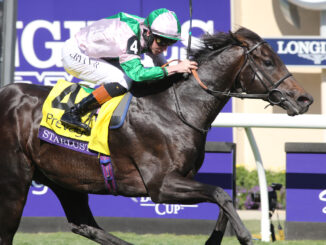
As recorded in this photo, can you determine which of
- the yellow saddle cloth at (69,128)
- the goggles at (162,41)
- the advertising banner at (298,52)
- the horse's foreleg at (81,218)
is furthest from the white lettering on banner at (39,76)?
the goggles at (162,41)

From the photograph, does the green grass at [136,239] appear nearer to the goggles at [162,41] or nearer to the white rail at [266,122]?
the white rail at [266,122]

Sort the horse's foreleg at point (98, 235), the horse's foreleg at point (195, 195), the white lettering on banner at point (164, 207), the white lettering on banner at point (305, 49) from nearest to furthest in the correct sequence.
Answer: the horse's foreleg at point (195, 195), the horse's foreleg at point (98, 235), the white lettering on banner at point (164, 207), the white lettering on banner at point (305, 49)

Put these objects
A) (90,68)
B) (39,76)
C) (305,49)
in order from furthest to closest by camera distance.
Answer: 1. (305,49)
2. (39,76)
3. (90,68)

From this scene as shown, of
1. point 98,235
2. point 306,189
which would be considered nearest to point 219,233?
point 98,235

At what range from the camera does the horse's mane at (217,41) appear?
484 centimetres

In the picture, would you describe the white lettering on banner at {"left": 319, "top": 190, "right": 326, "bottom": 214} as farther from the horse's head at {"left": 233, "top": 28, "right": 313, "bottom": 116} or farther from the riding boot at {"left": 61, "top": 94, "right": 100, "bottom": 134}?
the riding boot at {"left": 61, "top": 94, "right": 100, "bottom": 134}

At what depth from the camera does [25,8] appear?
9.53 metres

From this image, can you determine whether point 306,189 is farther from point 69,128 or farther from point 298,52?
point 298,52

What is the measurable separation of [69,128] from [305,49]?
557cm

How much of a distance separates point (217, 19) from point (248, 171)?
213cm

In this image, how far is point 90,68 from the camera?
5066mm

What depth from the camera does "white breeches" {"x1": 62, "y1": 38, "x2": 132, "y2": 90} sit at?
4934mm

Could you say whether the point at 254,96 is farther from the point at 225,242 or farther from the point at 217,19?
the point at 217,19

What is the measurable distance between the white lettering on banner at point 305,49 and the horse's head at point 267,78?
5142 mm
